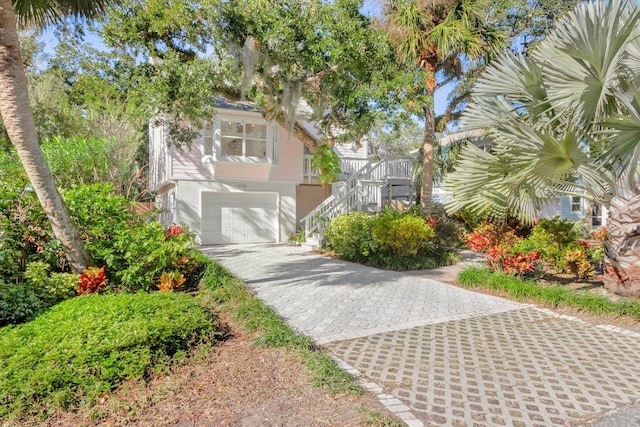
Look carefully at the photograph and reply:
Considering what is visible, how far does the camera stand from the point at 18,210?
5562 mm

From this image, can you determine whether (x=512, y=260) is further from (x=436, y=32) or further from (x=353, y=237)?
(x=436, y=32)

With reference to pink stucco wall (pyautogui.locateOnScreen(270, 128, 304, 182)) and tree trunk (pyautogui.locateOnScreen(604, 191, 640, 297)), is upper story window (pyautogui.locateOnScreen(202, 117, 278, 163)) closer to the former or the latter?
pink stucco wall (pyautogui.locateOnScreen(270, 128, 304, 182))

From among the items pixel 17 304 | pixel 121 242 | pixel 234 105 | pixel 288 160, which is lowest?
pixel 17 304

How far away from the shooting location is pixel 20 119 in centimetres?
484

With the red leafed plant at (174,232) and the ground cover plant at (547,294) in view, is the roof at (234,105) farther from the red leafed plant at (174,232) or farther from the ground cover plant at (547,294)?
the ground cover plant at (547,294)

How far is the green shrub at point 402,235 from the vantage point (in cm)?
959

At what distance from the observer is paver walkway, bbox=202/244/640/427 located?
3078mm

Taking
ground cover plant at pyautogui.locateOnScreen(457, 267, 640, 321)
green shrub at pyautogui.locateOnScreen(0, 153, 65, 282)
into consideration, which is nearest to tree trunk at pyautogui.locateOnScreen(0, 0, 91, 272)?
green shrub at pyautogui.locateOnScreen(0, 153, 65, 282)

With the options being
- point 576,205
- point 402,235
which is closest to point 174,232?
point 402,235

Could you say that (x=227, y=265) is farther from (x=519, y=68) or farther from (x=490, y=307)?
(x=519, y=68)

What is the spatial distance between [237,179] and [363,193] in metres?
4.69

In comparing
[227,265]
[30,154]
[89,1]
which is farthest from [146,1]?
[227,265]

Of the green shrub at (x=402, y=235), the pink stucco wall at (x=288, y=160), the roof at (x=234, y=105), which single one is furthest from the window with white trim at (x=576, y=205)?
the roof at (x=234, y=105)

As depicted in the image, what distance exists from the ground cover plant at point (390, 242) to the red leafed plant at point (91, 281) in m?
6.26
